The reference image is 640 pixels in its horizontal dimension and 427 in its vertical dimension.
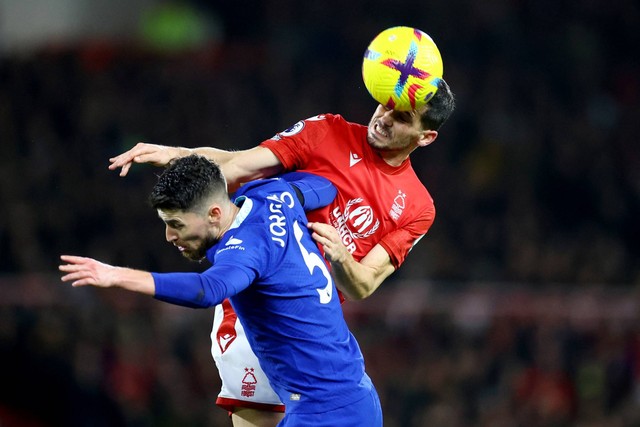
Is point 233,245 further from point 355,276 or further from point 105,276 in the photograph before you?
point 355,276

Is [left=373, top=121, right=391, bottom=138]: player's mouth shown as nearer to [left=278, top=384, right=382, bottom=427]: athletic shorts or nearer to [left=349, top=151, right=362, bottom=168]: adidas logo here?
[left=349, top=151, right=362, bottom=168]: adidas logo

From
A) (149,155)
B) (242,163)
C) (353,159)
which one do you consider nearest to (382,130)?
(353,159)

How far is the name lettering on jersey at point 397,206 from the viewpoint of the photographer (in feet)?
17.7

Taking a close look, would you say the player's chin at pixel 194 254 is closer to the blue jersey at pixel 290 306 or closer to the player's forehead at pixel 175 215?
the blue jersey at pixel 290 306

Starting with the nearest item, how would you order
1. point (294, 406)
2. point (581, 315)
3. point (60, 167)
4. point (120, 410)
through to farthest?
1. point (294, 406)
2. point (120, 410)
3. point (581, 315)
4. point (60, 167)

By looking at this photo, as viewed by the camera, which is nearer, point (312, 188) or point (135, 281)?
point (135, 281)

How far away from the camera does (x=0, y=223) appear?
11.3 m

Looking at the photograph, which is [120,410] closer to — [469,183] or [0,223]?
[0,223]

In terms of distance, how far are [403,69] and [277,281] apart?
4.19 ft

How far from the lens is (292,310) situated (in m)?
4.38

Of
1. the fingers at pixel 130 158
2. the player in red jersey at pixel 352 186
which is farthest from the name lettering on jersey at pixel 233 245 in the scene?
the player in red jersey at pixel 352 186

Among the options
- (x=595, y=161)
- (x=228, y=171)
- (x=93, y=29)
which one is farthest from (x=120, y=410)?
(x=93, y=29)

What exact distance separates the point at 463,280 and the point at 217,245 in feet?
24.3

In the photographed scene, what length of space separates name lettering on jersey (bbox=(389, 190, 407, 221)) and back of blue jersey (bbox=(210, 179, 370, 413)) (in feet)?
2.61
